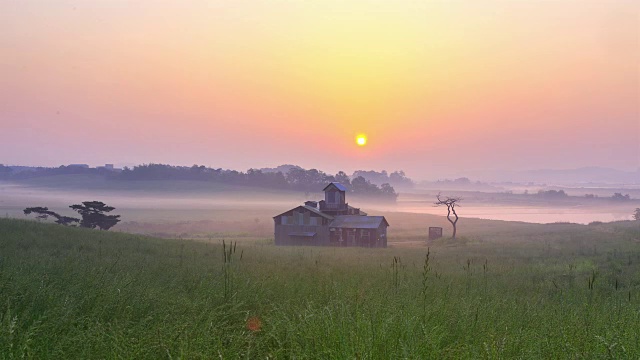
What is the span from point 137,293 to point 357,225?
41.3 m

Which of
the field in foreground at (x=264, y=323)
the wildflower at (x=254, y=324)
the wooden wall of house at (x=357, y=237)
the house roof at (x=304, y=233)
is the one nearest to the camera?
the field in foreground at (x=264, y=323)

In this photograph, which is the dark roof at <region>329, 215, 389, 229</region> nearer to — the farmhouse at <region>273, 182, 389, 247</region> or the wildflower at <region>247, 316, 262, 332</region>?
the farmhouse at <region>273, 182, 389, 247</region>

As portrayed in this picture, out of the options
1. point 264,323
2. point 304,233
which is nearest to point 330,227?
point 304,233

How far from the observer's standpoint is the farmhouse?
47.4m

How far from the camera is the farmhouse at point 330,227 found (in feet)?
155

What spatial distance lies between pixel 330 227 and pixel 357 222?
2914 mm

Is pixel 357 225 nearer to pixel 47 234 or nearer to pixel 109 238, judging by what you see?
pixel 109 238

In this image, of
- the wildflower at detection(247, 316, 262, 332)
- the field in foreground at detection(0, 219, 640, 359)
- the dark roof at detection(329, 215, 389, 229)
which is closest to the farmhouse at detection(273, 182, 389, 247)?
the dark roof at detection(329, 215, 389, 229)

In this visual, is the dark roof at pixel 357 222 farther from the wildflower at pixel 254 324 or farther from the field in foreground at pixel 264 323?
the wildflower at pixel 254 324

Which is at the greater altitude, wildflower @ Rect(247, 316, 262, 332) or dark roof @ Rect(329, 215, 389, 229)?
wildflower @ Rect(247, 316, 262, 332)

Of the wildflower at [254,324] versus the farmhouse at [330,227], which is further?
the farmhouse at [330,227]

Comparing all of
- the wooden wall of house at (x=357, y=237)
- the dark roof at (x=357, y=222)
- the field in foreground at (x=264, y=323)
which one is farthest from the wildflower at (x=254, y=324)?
the dark roof at (x=357, y=222)

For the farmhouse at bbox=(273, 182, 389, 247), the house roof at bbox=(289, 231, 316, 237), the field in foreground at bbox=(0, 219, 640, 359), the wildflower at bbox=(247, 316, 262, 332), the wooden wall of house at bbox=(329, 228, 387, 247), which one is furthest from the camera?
the house roof at bbox=(289, 231, 316, 237)

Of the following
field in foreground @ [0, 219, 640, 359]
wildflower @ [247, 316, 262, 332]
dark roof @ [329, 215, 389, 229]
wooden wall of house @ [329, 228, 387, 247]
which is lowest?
wooden wall of house @ [329, 228, 387, 247]
